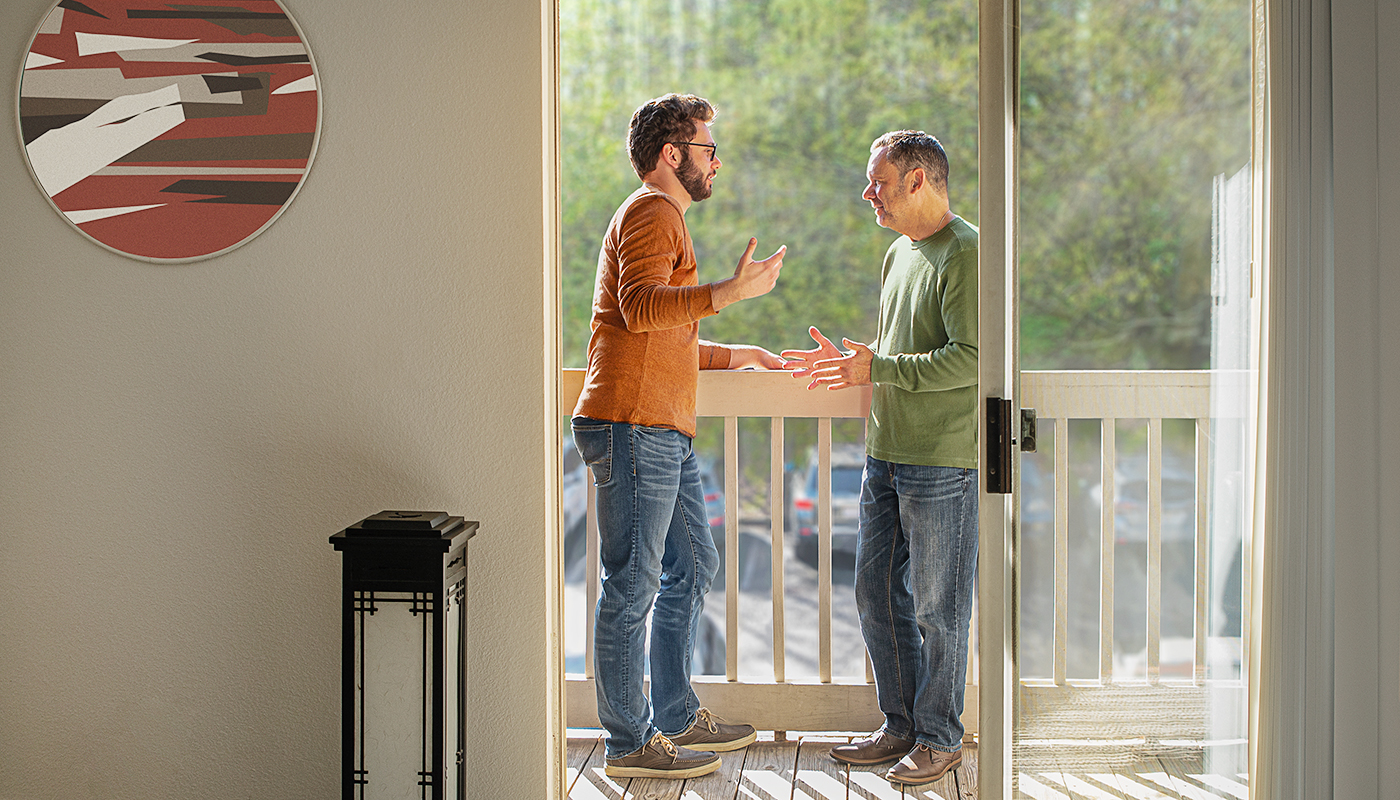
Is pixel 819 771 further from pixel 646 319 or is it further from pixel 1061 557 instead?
pixel 646 319

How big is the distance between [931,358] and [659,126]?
856mm

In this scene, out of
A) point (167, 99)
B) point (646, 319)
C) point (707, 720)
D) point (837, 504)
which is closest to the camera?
point (167, 99)

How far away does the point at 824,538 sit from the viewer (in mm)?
2375

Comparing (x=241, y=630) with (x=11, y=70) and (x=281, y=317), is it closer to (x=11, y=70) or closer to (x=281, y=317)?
(x=281, y=317)

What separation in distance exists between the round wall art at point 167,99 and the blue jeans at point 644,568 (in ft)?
2.97

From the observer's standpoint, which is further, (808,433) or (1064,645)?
(808,433)

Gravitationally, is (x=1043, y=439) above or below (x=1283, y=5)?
below

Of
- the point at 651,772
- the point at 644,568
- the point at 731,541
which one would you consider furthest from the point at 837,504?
the point at 644,568

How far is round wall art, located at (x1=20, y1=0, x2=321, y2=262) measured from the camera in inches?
68.7

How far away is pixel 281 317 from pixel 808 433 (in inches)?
220

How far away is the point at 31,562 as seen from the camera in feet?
5.97

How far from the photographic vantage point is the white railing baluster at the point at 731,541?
7.80 feet

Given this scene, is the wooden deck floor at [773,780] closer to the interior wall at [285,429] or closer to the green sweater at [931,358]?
the interior wall at [285,429]

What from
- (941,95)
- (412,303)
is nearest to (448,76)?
(412,303)
